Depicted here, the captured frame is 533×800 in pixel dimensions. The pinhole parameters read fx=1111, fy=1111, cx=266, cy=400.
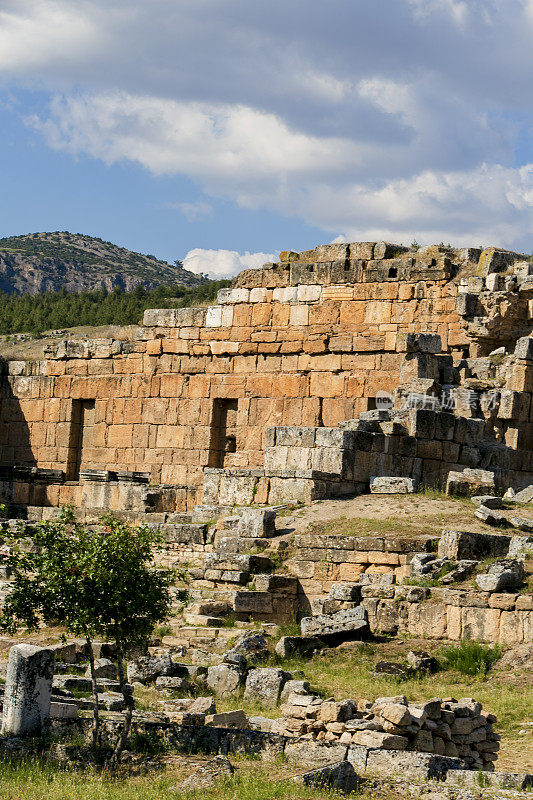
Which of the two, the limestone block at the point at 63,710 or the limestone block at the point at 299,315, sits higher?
the limestone block at the point at 299,315

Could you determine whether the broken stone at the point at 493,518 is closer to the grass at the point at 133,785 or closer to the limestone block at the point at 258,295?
the grass at the point at 133,785

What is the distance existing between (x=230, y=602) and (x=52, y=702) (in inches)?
221

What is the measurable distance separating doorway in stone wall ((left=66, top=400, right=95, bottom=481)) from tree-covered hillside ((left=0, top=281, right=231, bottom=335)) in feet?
64.4

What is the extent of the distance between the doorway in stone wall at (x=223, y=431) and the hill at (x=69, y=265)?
94994mm

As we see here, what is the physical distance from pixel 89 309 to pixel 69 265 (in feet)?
253

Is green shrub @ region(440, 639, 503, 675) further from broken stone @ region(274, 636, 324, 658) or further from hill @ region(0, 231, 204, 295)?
hill @ region(0, 231, 204, 295)

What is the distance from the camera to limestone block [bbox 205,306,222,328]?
2633 cm

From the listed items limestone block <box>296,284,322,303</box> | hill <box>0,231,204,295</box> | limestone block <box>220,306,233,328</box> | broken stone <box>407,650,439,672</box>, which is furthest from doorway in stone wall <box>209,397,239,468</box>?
hill <box>0,231,204,295</box>

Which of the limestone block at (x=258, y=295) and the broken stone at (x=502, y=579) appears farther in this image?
the limestone block at (x=258, y=295)

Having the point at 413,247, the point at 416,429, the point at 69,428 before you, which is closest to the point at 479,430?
the point at 416,429

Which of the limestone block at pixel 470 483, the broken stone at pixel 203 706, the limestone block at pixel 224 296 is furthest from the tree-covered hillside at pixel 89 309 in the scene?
the broken stone at pixel 203 706

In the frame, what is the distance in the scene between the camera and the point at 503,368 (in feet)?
75.2

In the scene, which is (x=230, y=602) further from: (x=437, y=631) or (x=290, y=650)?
(x=437, y=631)

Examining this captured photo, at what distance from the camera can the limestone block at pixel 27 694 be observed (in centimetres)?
1020
